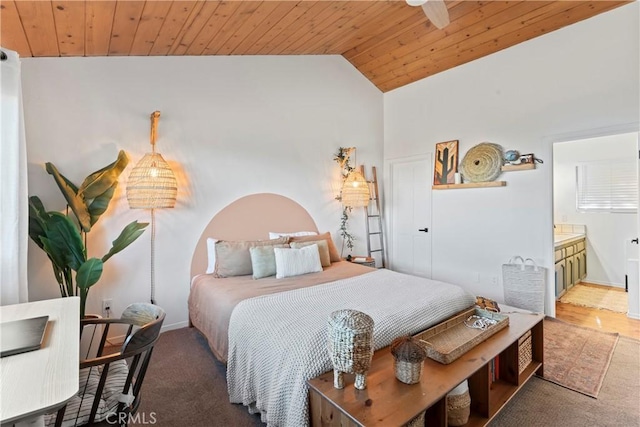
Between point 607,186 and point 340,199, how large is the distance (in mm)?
4013

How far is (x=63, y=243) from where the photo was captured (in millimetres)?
2438

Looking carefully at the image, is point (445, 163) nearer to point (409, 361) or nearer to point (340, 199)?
point (340, 199)

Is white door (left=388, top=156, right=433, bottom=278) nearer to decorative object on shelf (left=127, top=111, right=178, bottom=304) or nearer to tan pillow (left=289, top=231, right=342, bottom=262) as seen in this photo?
tan pillow (left=289, top=231, right=342, bottom=262)

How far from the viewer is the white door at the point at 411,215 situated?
15.6 ft

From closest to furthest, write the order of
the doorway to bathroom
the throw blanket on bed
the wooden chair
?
the wooden chair
the throw blanket on bed
the doorway to bathroom

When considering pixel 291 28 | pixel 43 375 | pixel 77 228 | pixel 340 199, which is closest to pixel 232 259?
pixel 77 228

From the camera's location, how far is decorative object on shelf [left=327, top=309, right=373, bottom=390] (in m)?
1.42

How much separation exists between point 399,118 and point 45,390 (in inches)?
200

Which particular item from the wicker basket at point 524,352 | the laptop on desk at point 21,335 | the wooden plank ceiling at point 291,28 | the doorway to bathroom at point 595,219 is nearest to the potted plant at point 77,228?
the wooden plank ceiling at point 291,28

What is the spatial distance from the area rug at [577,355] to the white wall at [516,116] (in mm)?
459

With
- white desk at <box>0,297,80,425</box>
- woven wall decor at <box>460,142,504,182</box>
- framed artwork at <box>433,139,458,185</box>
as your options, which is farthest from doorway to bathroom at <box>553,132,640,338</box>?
white desk at <box>0,297,80,425</box>

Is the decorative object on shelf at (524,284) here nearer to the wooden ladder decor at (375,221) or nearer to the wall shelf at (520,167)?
the wall shelf at (520,167)

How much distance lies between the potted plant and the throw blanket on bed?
1.19m

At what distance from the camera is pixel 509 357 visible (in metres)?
2.16
